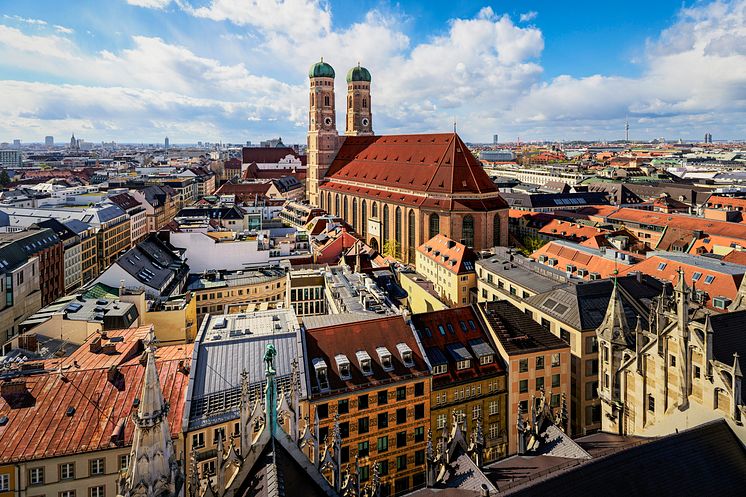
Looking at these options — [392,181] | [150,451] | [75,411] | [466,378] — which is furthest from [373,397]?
[392,181]

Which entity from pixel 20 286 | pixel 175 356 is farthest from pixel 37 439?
pixel 20 286

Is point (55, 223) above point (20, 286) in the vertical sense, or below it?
above

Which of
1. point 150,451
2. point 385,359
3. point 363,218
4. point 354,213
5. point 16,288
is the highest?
point 354,213

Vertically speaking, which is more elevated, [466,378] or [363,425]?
[466,378]

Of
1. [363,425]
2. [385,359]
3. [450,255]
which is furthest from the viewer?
[450,255]

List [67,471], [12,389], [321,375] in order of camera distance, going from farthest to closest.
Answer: [321,375]
[12,389]
[67,471]

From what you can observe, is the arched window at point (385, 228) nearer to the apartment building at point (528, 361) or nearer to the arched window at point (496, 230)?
the arched window at point (496, 230)

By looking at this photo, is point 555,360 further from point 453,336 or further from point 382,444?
point 382,444

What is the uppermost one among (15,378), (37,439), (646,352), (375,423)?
(646,352)

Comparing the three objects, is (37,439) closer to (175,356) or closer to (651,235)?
(175,356)
